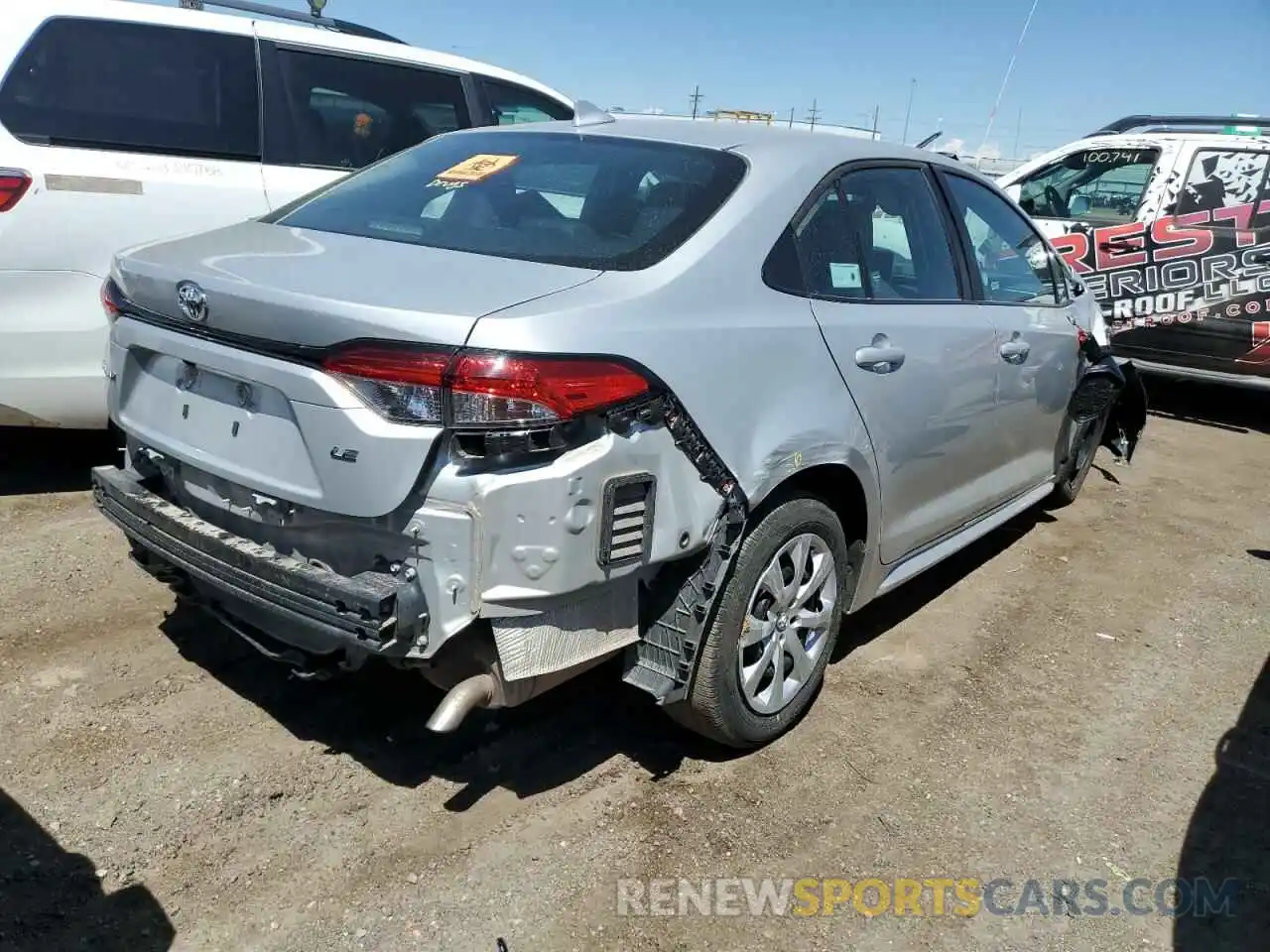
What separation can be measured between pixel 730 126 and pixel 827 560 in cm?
143

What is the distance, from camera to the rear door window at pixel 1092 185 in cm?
742

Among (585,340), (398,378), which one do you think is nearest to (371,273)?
(398,378)

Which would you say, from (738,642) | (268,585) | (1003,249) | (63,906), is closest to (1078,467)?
(1003,249)

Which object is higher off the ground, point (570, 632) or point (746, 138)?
point (746, 138)

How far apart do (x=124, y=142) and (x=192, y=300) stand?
222cm

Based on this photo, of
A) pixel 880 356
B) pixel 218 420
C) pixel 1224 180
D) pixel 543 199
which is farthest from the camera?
pixel 1224 180

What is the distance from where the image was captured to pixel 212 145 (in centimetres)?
449

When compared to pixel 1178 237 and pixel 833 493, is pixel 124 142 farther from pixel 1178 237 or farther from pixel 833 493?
pixel 1178 237

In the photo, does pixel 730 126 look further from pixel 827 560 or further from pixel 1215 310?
pixel 1215 310

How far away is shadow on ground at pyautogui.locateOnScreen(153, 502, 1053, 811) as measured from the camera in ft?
9.47

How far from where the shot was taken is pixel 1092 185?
762 cm

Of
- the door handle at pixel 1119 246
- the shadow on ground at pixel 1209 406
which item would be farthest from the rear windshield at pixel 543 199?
the shadow on ground at pixel 1209 406

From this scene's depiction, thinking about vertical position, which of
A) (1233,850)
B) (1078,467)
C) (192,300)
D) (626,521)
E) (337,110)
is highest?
(337,110)

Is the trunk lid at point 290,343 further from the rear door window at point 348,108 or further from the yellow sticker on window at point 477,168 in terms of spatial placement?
the rear door window at point 348,108
